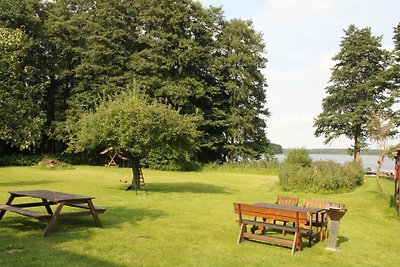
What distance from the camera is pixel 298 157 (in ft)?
90.2

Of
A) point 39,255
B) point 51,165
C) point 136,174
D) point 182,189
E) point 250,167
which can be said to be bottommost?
point 39,255

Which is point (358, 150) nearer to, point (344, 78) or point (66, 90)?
point (344, 78)

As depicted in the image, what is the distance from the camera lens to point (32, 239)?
29.2 ft

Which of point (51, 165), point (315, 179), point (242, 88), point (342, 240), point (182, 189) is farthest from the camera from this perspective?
point (242, 88)

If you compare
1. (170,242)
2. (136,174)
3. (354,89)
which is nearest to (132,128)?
(136,174)

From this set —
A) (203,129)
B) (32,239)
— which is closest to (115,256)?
(32,239)

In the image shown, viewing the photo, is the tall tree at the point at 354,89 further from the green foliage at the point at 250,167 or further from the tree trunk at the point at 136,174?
the tree trunk at the point at 136,174

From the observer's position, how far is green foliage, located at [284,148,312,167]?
27344 millimetres

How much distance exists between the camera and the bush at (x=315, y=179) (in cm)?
2231

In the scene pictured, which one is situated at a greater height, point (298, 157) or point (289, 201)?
point (298, 157)

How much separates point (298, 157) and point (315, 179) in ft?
17.1

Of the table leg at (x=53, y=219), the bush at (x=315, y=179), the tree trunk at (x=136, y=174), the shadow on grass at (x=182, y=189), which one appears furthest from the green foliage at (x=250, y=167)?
the table leg at (x=53, y=219)

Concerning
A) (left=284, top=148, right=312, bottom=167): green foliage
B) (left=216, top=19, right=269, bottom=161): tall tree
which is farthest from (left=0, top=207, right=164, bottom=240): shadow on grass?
(left=216, top=19, right=269, bottom=161): tall tree

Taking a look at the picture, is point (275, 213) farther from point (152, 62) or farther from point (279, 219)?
point (152, 62)
